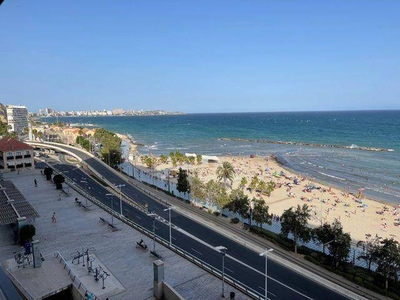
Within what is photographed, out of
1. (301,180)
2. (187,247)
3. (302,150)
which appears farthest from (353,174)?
(187,247)

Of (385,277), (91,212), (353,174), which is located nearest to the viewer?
(385,277)

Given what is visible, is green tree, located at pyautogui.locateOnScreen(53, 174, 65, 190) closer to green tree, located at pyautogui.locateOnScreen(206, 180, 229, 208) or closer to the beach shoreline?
green tree, located at pyautogui.locateOnScreen(206, 180, 229, 208)

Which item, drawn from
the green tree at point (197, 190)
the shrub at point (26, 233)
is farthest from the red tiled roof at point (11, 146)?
the shrub at point (26, 233)

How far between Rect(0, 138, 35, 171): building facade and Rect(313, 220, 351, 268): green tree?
196 feet

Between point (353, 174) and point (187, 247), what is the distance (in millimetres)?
66994

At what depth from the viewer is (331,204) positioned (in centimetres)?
6144

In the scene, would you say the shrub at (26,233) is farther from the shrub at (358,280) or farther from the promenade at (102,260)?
the shrub at (358,280)

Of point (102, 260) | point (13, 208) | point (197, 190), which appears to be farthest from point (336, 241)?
point (13, 208)

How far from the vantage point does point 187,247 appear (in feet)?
119

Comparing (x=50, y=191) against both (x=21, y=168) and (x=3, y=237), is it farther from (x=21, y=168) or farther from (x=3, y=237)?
(x=21, y=168)

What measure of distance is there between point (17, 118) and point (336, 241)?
19336cm

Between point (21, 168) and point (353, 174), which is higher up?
point (21, 168)

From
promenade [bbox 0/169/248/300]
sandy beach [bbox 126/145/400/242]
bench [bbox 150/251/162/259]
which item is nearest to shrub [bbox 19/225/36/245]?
promenade [bbox 0/169/248/300]

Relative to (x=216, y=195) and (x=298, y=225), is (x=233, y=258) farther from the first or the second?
(x=216, y=195)
